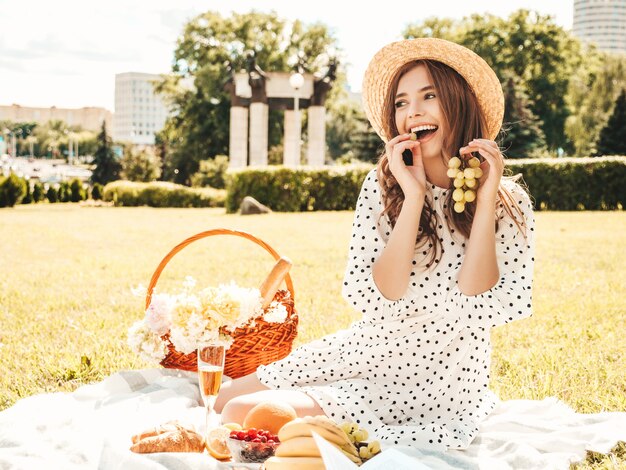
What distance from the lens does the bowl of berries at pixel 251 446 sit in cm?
258

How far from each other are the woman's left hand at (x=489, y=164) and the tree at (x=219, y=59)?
37.4m

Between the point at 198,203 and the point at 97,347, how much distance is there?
23.2 meters

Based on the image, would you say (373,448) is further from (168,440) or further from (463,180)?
(463,180)

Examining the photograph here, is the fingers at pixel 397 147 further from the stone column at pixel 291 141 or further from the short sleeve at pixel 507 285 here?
the stone column at pixel 291 141

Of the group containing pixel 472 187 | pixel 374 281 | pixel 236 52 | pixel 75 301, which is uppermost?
pixel 236 52

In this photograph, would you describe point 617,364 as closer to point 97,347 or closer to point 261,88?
point 97,347

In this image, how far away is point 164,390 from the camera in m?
3.57

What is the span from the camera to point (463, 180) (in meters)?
2.97

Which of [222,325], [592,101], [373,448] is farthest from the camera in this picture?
[592,101]

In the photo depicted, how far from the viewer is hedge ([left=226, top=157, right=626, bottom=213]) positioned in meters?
20.7

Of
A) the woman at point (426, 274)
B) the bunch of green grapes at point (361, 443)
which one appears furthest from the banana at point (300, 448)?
the woman at point (426, 274)

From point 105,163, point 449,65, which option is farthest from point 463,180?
point 105,163

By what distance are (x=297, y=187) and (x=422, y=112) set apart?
17920 millimetres

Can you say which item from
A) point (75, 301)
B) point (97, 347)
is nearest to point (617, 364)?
point (97, 347)
